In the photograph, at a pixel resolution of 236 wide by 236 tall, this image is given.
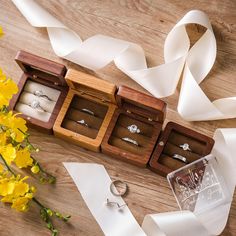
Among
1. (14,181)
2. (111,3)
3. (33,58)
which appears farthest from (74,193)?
(111,3)

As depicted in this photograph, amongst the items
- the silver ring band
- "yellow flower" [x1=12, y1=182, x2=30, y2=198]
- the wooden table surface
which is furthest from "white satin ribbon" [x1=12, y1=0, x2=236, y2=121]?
"yellow flower" [x1=12, y1=182, x2=30, y2=198]

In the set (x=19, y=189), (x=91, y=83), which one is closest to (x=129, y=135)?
(x=91, y=83)

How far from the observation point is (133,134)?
0.96 m

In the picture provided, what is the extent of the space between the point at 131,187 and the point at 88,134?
13 cm

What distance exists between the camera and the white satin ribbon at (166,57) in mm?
949

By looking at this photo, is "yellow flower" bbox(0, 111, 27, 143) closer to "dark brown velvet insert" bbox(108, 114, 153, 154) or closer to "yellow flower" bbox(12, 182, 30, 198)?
"yellow flower" bbox(12, 182, 30, 198)

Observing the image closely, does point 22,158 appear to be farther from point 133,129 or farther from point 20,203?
point 133,129

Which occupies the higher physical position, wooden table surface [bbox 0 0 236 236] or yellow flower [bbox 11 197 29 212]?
wooden table surface [bbox 0 0 236 236]

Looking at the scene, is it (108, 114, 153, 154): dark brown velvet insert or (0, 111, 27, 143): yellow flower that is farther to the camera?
(108, 114, 153, 154): dark brown velvet insert

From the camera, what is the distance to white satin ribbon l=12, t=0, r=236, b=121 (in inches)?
37.4

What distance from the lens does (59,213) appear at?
3.10ft

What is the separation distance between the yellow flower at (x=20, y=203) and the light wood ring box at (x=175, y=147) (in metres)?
0.23

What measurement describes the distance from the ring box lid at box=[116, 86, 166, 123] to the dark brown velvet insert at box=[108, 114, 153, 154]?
1.2 inches

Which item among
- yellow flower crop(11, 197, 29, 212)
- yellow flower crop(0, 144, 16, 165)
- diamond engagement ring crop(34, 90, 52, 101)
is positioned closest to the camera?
yellow flower crop(0, 144, 16, 165)
